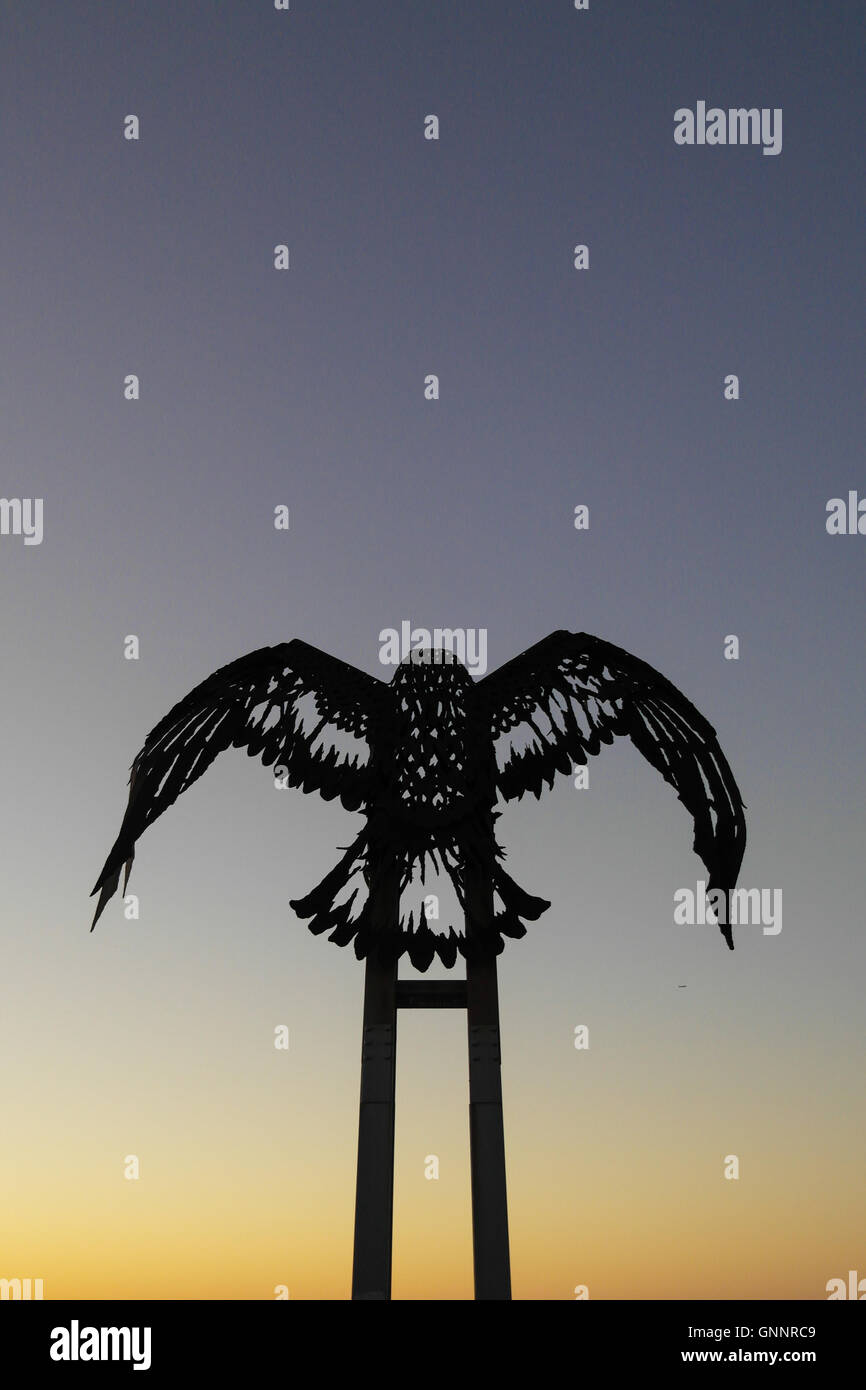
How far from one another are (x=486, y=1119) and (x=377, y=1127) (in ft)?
3.43

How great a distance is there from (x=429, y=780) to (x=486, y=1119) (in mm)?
3325

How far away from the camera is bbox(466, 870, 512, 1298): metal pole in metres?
13.1

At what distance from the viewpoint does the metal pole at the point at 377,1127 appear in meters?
12.9

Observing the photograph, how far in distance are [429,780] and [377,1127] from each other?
339 centimetres

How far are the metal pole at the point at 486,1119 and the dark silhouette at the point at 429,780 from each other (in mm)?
19

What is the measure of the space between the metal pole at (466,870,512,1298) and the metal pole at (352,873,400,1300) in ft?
2.55

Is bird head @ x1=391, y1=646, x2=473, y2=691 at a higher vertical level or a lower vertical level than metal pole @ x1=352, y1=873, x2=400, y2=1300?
higher

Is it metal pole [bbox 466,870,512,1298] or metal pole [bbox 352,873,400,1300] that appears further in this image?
metal pole [bbox 466,870,512,1298]

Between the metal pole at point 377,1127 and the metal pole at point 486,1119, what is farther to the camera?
the metal pole at point 486,1119

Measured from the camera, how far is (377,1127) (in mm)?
13461

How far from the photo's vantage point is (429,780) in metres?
14.2

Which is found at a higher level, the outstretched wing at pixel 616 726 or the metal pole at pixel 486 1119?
the outstretched wing at pixel 616 726
